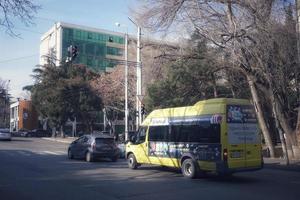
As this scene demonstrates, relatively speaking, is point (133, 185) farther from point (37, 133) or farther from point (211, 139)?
point (37, 133)

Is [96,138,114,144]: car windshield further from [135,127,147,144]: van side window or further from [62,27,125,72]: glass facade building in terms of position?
[62,27,125,72]: glass facade building

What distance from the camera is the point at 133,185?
1567 cm

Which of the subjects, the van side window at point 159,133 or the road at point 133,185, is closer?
the road at point 133,185

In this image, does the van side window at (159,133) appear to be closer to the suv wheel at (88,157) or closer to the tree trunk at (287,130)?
the suv wheel at (88,157)

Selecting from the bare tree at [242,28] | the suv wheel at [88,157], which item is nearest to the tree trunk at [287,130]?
the bare tree at [242,28]

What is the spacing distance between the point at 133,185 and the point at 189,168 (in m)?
3.25

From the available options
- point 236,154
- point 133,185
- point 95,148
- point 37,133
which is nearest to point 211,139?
point 236,154

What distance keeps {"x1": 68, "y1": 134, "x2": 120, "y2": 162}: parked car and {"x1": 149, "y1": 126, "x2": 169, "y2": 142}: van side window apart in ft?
22.3

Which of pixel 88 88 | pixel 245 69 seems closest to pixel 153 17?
pixel 245 69

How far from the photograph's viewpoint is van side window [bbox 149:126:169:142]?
65.2ft

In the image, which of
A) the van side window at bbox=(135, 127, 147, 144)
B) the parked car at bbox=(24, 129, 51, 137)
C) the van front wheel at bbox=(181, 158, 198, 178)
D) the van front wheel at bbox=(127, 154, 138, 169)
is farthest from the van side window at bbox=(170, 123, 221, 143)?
the parked car at bbox=(24, 129, 51, 137)

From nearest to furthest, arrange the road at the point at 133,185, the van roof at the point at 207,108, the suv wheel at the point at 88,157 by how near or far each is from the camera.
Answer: the road at the point at 133,185 < the van roof at the point at 207,108 < the suv wheel at the point at 88,157

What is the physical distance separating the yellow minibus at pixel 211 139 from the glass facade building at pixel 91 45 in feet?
296

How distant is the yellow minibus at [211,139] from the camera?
17.0 meters
